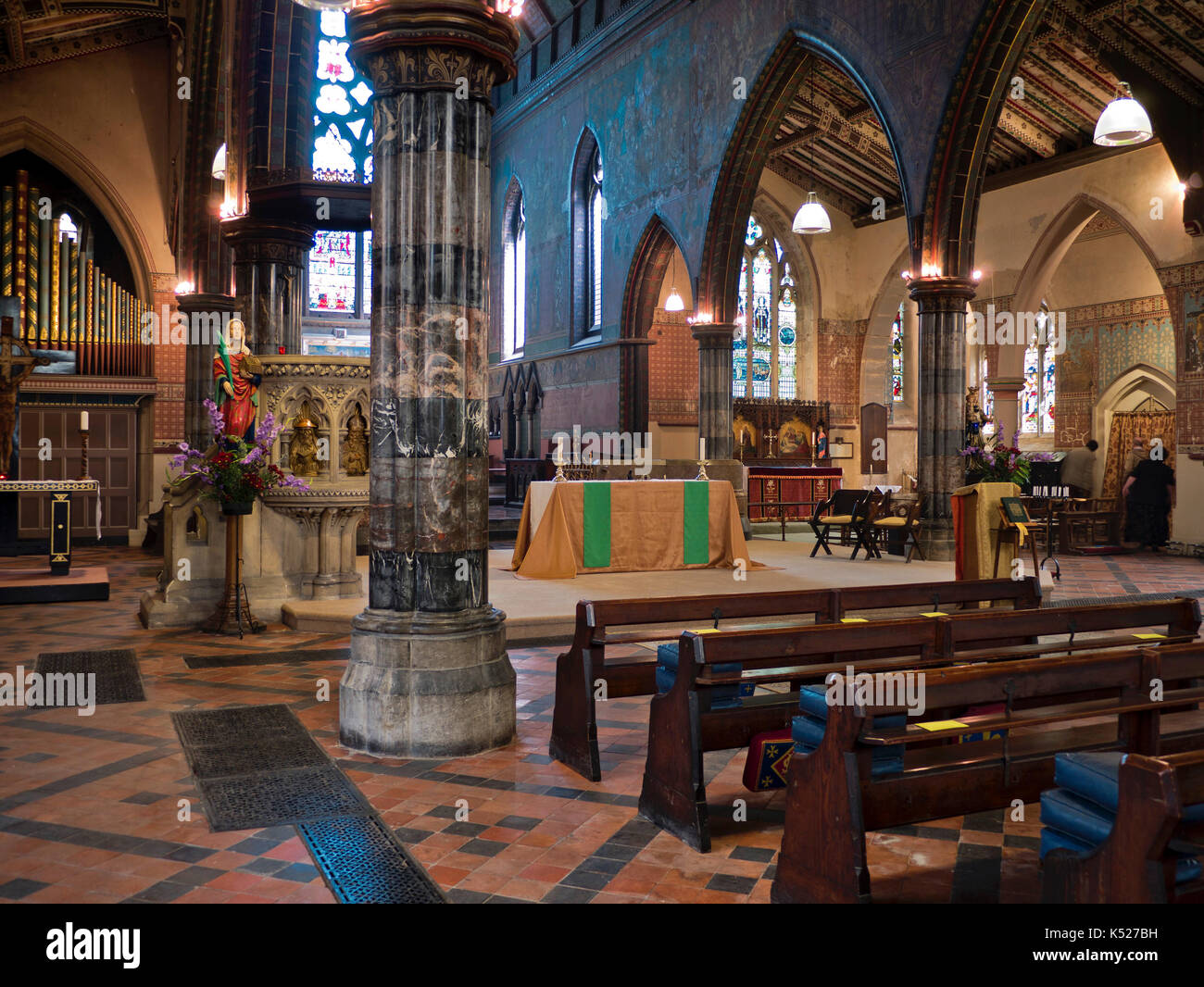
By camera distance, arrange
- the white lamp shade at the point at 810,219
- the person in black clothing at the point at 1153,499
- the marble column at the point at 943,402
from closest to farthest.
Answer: the marble column at the point at 943,402 → the white lamp shade at the point at 810,219 → the person in black clothing at the point at 1153,499

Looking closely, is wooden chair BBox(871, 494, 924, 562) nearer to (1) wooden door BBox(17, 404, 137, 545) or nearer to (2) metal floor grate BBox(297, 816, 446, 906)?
(2) metal floor grate BBox(297, 816, 446, 906)

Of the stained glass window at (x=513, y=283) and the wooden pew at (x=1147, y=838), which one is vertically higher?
the stained glass window at (x=513, y=283)

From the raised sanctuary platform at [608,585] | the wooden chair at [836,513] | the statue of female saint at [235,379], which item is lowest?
the raised sanctuary platform at [608,585]

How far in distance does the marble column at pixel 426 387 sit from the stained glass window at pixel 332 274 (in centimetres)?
1860

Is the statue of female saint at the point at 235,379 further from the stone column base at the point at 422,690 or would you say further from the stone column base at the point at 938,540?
the stone column base at the point at 938,540

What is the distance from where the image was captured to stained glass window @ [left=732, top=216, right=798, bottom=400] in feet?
70.7

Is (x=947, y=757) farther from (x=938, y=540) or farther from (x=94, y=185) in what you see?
(x=94, y=185)

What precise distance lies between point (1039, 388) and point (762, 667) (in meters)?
18.0

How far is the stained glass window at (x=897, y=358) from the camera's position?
22.8 m

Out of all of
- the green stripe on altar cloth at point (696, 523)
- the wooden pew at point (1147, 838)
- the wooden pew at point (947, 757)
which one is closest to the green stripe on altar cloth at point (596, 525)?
the green stripe on altar cloth at point (696, 523)

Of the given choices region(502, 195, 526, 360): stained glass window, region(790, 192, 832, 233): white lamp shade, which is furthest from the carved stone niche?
region(502, 195, 526, 360): stained glass window

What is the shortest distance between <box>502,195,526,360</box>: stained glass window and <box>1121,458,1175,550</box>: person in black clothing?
1196 cm

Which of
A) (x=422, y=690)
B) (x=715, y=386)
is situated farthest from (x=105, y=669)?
(x=715, y=386)

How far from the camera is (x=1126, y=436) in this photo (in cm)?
1827
